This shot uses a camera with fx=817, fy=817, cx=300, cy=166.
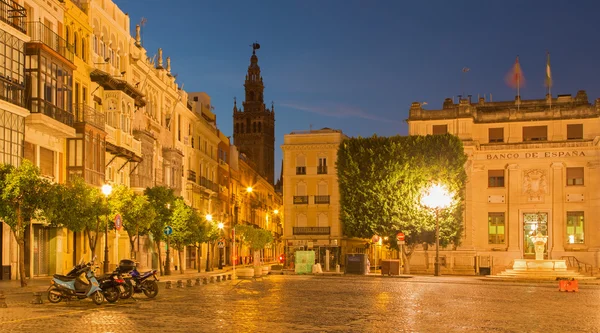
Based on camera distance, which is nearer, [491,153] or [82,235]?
[82,235]

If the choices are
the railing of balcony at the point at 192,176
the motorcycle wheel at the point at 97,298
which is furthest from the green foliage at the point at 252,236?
the motorcycle wheel at the point at 97,298

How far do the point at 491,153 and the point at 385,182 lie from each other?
1526cm

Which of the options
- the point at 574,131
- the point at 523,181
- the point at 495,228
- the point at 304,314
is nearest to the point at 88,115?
the point at 304,314

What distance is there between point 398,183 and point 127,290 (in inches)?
1411

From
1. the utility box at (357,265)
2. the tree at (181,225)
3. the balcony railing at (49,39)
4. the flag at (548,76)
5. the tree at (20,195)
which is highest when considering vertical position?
the flag at (548,76)

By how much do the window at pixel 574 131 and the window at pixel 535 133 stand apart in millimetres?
1805

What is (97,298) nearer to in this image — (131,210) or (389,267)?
(131,210)

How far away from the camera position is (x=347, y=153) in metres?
59.2

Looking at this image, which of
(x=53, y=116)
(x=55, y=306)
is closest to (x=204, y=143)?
(x=53, y=116)

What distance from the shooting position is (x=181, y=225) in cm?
4806

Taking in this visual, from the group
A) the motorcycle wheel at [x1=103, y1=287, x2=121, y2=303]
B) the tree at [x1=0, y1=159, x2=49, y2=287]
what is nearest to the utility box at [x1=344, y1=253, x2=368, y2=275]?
the tree at [x1=0, y1=159, x2=49, y2=287]

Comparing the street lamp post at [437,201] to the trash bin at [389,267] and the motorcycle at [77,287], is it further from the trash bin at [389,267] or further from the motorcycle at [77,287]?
the motorcycle at [77,287]

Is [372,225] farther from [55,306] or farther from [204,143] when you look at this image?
[55,306]

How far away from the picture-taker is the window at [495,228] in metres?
67.8
